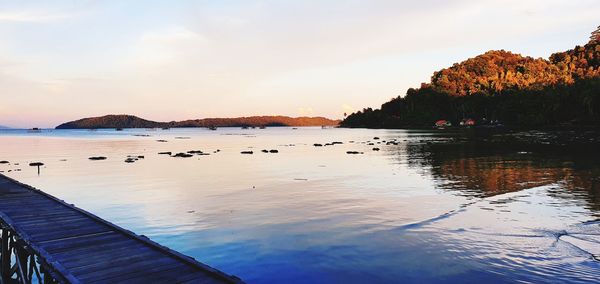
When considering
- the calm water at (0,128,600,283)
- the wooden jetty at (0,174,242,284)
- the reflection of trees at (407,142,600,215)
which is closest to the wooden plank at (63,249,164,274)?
the wooden jetty at (0,174,242,284)

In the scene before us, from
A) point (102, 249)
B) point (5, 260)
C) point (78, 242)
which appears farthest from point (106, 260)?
point (5, 260)

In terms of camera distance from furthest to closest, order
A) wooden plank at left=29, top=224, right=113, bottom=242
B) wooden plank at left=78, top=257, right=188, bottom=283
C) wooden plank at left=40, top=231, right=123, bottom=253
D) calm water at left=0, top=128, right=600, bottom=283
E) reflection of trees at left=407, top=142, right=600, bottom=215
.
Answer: reflection of trees at left=407, top=142, right=600, bottom=215
calm water at left=0, top=128, right=600, bottom=283
wooden plank at left=29, top=224, right=113, bottom=242
wooden plank at left=40, top=231, right=123, bottom=253
wooden plank at left=78, top=257, right=188, bottom=283

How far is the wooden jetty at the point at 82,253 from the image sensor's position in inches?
451

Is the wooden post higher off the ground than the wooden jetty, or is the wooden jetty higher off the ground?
the wooden jetty

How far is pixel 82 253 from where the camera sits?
13562 mm

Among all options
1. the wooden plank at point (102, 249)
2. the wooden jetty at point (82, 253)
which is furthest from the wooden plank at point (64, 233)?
the wooden plank at point (102, 249)

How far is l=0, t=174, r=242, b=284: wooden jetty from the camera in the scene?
451 inches

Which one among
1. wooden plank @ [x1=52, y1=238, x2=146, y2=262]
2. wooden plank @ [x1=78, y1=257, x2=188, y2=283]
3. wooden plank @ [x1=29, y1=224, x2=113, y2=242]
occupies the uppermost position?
wooden plank @ [x1=29, y1=224, x2=113, y2=242]

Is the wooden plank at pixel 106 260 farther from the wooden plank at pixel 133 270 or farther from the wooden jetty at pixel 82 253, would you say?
the wooden plank at pixel 133 270

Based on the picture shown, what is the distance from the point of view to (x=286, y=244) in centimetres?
2000

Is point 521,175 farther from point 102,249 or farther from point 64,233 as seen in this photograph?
point 64,233

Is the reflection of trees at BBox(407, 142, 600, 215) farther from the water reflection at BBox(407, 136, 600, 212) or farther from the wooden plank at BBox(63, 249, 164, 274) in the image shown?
the wooden plank at BBox(63, 249, 164, 274)

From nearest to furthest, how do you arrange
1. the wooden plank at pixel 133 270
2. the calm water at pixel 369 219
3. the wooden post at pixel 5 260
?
1. the wooden plank at pixel 133 270
2. the calm water at pixel 369 219
3. the wooden post at pixel 5 260

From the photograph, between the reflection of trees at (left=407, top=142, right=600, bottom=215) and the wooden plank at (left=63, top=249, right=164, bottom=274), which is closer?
the wooden plank at (left=63, top=249, right=164, bottom=274)
